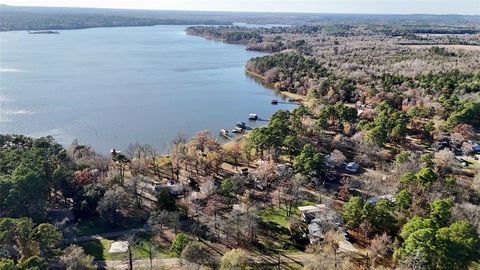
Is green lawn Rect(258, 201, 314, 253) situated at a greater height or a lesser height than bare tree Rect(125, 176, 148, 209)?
lesser

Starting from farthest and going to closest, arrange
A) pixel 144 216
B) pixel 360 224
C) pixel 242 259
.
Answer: pixel 144 216
pixel 360 224
pixel 242 259

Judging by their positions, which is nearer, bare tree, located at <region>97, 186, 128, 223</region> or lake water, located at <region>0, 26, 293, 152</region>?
bare tree, located at <region>97, 186, 128, 223</region>

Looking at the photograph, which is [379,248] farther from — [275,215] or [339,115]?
[339,115]

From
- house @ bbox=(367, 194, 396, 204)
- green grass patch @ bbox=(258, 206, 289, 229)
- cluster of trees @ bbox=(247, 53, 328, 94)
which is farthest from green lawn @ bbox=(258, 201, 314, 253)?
cluster of trees @ bbox=(247, 53, 328, 94)

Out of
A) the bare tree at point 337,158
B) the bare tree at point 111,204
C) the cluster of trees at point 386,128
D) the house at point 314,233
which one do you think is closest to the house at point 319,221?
the house at point 314,233

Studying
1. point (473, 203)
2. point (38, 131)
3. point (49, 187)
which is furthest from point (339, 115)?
point (38, 131)

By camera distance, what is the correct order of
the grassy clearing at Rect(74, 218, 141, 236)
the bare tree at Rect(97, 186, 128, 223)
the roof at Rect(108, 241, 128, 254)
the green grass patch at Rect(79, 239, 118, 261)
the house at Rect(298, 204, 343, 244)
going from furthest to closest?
the bare tree at Rect(97, 186, 128, 223) → the grassy clearing at Rect(74, 218, 141, 236) → the house at Rect(298, 204, 343, 244) → the roof at Rect(108, 241, 128, 254) → the green grass patch at Rect(79, 239, 118, 261)

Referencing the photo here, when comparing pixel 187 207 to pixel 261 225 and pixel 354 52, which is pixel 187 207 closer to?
pixel 261 225

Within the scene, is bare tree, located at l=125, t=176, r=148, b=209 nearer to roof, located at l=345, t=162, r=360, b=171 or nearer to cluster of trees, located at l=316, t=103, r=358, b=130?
roof, located at l=345, t=162, r=360, b=171
